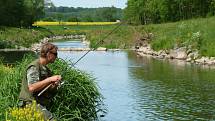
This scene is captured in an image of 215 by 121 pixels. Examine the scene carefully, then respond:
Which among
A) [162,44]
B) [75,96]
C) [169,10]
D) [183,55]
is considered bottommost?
[183,55]

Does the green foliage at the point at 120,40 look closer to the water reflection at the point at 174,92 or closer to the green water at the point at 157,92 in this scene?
the green water at the point at 157,92

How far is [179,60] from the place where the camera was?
53250mm

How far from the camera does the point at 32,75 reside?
10.7 metres

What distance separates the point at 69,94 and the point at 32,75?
571cm

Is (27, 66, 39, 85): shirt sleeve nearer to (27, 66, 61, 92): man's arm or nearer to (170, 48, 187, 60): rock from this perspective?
(27, 66, 61, 92): man's arm

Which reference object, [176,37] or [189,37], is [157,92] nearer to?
[189,37]

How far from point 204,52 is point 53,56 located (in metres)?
42.5

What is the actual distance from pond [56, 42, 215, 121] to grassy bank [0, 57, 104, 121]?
3.10 meters

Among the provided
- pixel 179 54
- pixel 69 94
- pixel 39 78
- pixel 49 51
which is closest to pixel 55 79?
pixel 39 78

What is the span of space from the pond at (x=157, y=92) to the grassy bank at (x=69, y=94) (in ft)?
10.2

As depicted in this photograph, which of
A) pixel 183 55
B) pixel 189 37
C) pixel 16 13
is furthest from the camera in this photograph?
pixel 16 13

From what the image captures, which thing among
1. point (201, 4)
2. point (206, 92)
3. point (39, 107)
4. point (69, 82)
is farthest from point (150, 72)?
point (201, 4)

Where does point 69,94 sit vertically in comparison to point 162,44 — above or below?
below

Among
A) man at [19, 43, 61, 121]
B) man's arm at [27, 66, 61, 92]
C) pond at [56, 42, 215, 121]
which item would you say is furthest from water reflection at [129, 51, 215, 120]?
man's arm at [27, 66, 61, 92]
